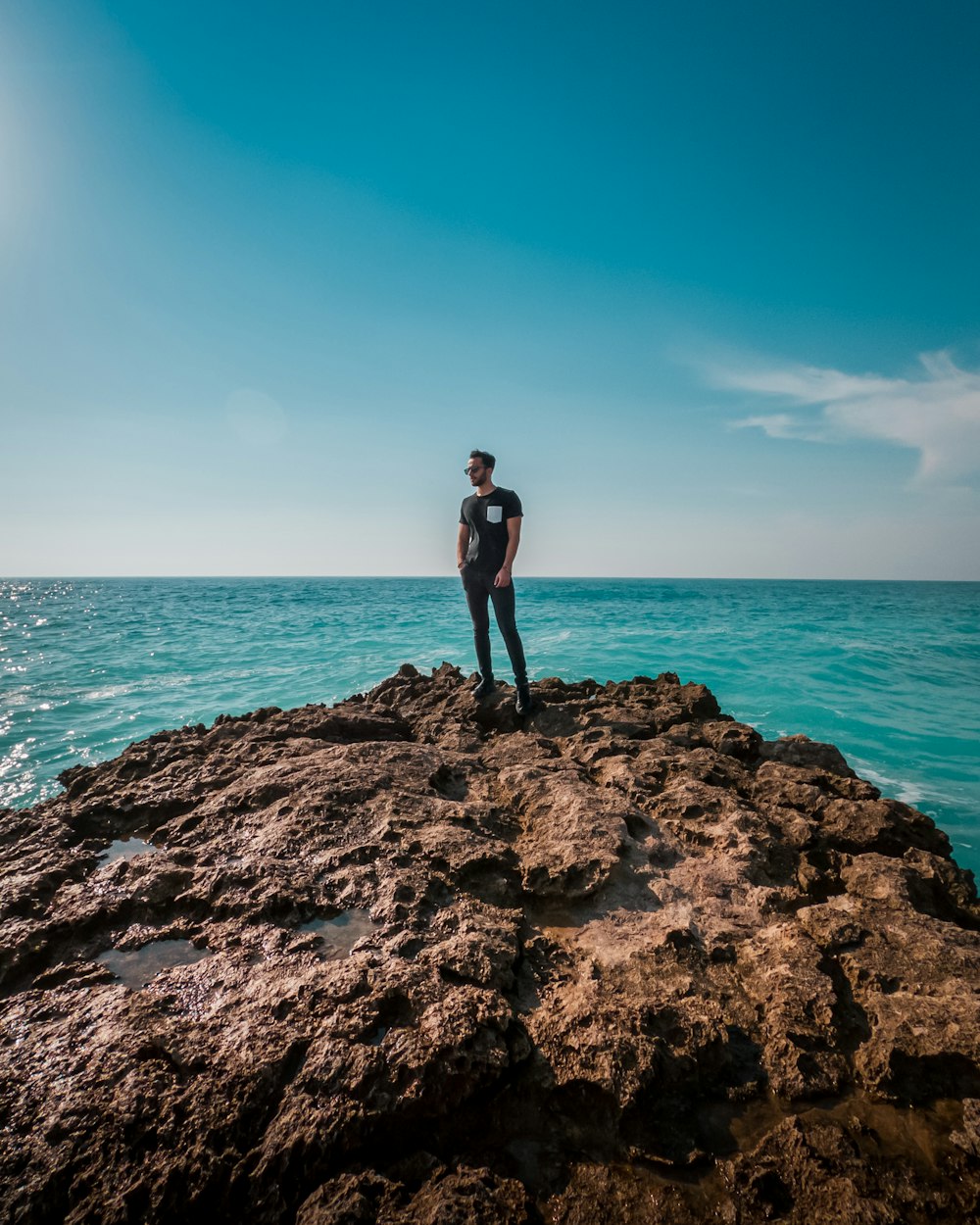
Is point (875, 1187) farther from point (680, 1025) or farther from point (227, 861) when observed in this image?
point (227, 861)

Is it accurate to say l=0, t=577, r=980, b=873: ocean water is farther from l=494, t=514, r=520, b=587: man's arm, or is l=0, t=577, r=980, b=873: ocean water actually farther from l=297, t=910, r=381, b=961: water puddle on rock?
l=297, t=910, r=381, b=961: water puddle on rock

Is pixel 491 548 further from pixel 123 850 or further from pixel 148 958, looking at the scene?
pixel 148 958

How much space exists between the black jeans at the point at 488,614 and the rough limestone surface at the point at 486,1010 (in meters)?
1.92

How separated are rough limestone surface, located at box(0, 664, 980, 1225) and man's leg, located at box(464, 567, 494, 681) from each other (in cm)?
233

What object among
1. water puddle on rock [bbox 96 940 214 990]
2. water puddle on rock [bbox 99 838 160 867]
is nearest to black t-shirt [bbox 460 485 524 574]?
water puddle on rock [bbox 99 838 160 867]

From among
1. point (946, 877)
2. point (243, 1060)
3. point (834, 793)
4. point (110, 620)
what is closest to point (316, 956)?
point (243, 1060)

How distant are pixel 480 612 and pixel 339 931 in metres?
3.59

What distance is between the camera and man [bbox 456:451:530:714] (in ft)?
17.0

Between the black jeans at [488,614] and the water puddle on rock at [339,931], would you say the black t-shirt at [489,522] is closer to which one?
the black jeans at [488,614]

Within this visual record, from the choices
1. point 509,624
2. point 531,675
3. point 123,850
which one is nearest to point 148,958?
point 123,850

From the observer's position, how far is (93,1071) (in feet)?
5.48

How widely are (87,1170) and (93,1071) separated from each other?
0.27 m

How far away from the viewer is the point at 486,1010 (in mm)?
1834

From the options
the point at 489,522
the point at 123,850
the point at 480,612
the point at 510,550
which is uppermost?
the point at 489,522
